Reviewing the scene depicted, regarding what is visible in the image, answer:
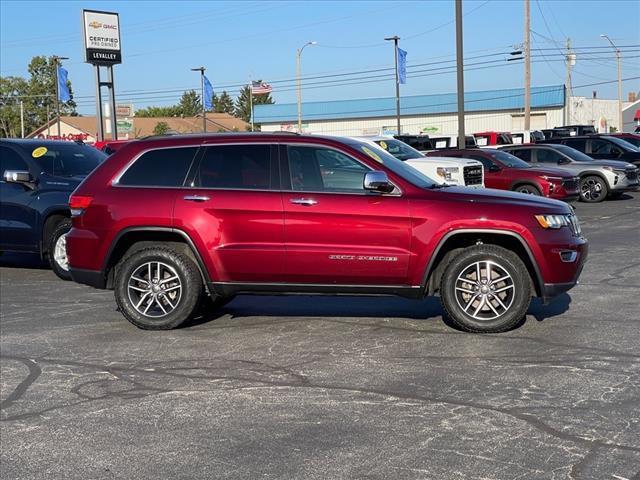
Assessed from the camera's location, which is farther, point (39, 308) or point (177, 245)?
point (39, 308)

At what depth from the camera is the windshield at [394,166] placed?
25.7ft

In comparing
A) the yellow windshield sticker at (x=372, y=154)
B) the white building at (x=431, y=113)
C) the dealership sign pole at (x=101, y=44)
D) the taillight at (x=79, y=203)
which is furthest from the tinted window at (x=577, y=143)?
the white building at (x=431, y=113)

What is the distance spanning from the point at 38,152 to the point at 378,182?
6.71 m

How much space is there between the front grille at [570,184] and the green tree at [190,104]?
12423cm

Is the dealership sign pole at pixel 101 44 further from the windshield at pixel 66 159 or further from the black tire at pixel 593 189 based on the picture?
the windshield at pixel 66 159

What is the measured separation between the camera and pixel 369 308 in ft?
29.0

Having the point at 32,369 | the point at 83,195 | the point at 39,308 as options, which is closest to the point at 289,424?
the point at 32,369

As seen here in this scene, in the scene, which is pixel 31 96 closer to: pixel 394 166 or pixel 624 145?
pixel 624 145

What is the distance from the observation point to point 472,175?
16.2 meters

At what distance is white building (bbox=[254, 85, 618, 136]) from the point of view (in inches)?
2768

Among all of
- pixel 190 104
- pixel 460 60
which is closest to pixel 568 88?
pixel 460 60

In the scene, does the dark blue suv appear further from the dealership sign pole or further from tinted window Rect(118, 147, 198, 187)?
the dealership sign pole

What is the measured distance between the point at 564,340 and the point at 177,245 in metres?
3.68

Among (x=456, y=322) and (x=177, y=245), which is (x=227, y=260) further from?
(x=456, y=322)
